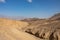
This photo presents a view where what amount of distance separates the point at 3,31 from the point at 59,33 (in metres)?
8.56

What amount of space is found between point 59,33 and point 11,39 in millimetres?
7173

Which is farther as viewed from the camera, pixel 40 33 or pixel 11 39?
pixel 40 33

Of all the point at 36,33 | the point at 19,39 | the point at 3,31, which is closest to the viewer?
the point at 19,39

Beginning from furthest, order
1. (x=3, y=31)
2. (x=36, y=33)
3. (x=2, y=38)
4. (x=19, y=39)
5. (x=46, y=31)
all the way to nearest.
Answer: (x=36, y=33), (x=46, y=31), (x=3, y=31), (x=19, y=39), (x=2, y=38)

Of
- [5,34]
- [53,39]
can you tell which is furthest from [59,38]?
[5,34]

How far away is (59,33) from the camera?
69.5 feet

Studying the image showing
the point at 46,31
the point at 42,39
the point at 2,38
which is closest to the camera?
the point at 2,38

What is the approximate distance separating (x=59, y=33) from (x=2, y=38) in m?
→ 8.39

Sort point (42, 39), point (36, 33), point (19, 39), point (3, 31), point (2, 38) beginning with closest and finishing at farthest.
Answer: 1. point (2, 38)
2. point (19, 39)
3. point (3, 31)
4. point (42, 39)
5. point (36, 33)

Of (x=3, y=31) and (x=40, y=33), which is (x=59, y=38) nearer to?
(x=40, y=33)

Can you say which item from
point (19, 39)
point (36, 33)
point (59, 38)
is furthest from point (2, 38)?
point (36, 33)

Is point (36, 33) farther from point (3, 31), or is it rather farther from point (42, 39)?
point (3, 31)

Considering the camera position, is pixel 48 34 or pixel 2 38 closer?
pixel 2 38

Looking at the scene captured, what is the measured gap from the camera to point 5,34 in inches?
826
